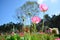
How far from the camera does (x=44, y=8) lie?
258cm

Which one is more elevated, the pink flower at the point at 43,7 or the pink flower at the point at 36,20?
the pink flower at the point at 43,7

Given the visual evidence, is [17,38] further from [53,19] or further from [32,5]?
[53,19]

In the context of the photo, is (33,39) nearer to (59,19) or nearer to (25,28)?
(25,28)

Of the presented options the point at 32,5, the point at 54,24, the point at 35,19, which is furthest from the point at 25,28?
the point at 54,24

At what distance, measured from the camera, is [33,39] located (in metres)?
2.79

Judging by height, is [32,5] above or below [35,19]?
above

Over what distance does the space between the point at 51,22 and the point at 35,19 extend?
41504 millimetres

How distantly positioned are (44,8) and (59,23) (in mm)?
41620

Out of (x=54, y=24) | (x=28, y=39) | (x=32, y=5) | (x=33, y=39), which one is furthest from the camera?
(x=54, y=24)

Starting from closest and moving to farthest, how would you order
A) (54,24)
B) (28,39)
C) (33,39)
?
(28,39) < (33,39) < (54,24)

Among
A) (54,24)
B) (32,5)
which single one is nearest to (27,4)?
(32,5)

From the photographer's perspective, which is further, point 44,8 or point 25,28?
point 25,28

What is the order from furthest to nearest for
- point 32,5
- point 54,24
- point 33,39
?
1. point 54,24
2. point 32,5
3. point 33,39

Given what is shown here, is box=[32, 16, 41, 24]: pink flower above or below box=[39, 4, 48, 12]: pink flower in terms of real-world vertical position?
below
